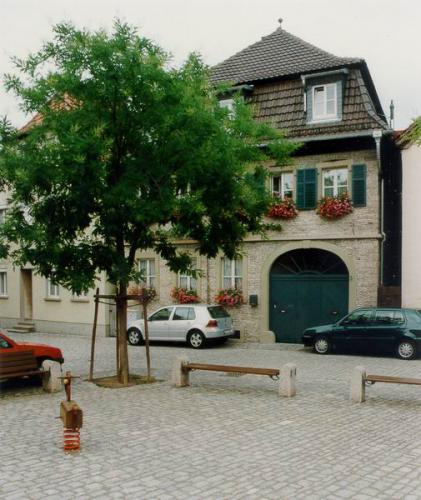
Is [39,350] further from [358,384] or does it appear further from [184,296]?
[184,296]

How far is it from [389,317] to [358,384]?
7220mm

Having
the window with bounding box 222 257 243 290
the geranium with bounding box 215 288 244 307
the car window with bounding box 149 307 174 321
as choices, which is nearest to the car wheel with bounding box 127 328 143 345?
the car window with bounding box 149 307 174 321

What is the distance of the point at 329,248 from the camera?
20922 millimetres

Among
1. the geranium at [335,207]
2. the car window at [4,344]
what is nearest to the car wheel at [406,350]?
the geranium at [335,207]

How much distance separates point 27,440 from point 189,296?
49.5 feet

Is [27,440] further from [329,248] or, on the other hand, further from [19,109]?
[329,248]

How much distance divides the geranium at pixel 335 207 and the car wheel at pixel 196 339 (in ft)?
18.0

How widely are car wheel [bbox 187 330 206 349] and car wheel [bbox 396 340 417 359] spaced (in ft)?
20.2

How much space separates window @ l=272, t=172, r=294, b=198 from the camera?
71.9ft

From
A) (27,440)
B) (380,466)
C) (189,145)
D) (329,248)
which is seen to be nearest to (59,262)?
(189,145)

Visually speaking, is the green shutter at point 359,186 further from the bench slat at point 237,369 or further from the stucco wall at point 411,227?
the bench slat at point 237,369

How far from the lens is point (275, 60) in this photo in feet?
76.4

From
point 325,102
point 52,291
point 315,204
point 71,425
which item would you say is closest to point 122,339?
point 71,425

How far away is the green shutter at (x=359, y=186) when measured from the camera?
20359 mm
